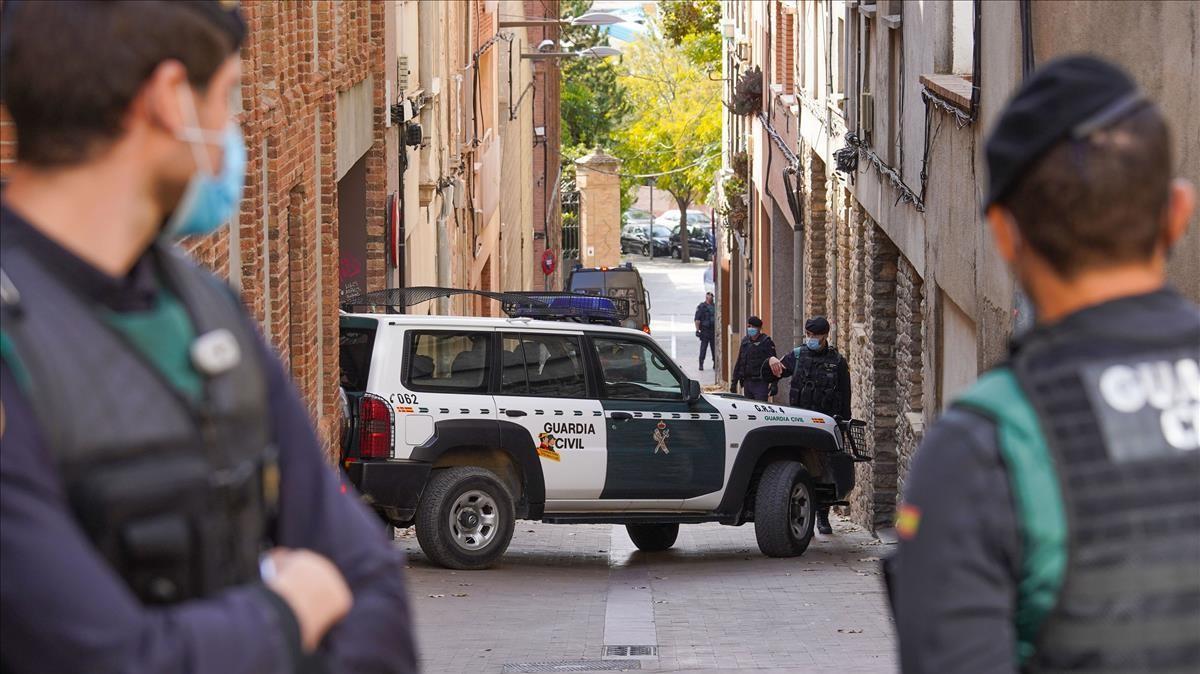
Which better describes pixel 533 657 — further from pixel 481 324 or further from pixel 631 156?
pixel 631 156

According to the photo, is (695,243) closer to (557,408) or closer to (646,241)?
(646,241)

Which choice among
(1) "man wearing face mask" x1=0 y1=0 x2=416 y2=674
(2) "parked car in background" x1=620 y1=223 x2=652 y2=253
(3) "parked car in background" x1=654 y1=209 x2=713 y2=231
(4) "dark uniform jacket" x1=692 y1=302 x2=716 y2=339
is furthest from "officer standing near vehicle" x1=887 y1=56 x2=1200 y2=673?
(3) "parked car in background" x1=654 y1=209 x2=713 y2=231

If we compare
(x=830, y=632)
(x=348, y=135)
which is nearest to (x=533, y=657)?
(x=830, y=632)

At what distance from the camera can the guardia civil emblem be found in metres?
14.0

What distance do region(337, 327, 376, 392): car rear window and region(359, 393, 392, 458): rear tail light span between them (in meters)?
0.20

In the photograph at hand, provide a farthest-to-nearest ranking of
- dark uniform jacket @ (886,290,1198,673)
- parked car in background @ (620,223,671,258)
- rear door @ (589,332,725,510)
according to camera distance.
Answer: parked car in background @ (620,223,671,258) → rear door @ (589,332,725,510) → dark uniform jacket @ (886,290,1198,673)

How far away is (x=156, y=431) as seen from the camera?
2.34 metres

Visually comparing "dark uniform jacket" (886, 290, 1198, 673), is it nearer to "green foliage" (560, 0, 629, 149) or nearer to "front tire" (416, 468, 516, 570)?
"front tire" (416, 468, 516, 570)

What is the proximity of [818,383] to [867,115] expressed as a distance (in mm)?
3487

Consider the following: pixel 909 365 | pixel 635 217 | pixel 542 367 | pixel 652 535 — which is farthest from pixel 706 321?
pixel 635 217

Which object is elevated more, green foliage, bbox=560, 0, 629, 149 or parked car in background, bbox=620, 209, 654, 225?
green foliage, bbox=560, 0, 629, 149

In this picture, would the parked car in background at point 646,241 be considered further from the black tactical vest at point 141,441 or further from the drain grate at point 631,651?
the black tactical vest at point 141,441

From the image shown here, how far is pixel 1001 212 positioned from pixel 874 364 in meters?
15.8

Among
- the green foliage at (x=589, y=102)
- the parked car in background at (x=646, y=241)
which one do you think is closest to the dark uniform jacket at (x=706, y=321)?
the green foliage at (x=589, y=102)
